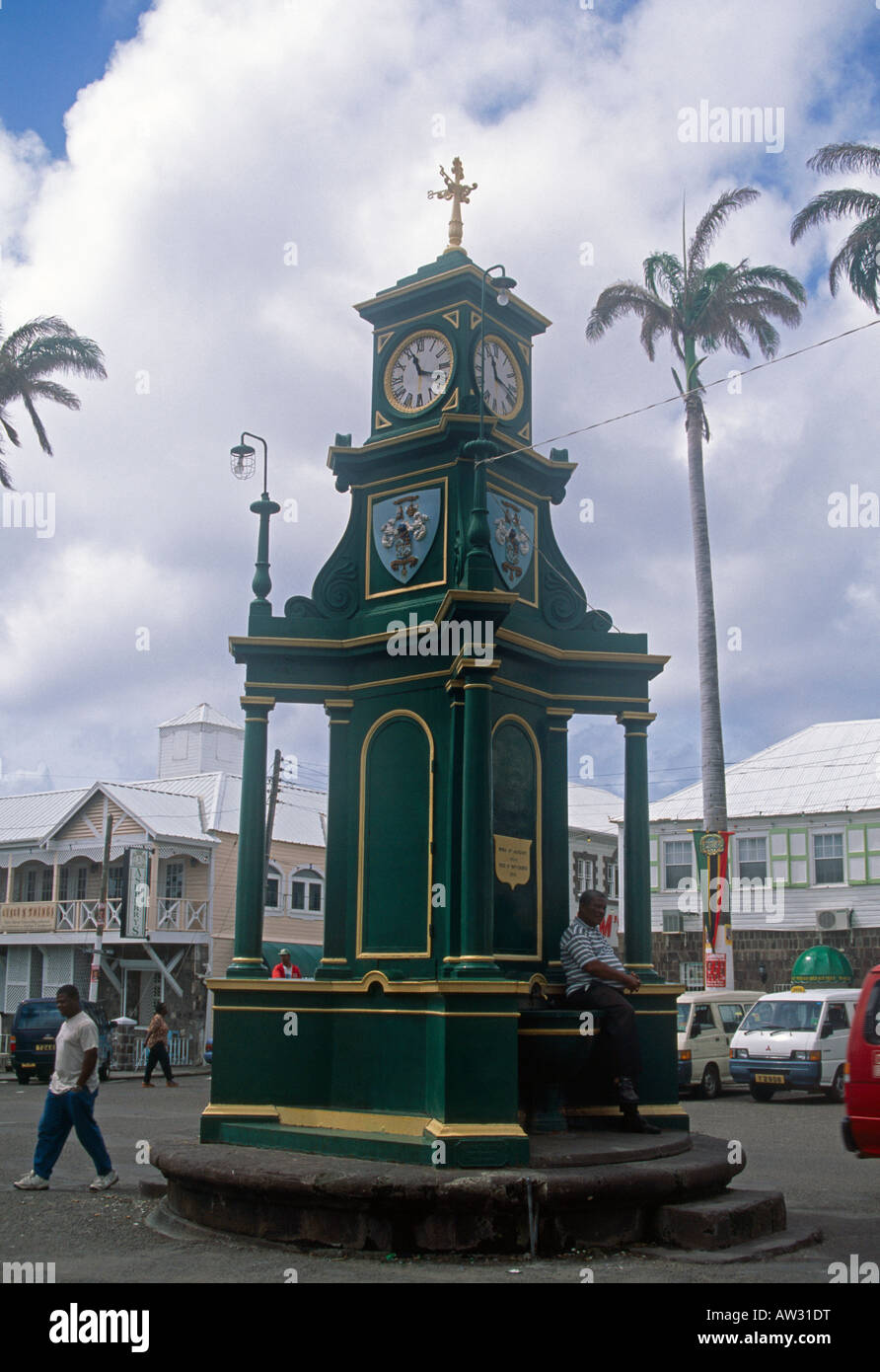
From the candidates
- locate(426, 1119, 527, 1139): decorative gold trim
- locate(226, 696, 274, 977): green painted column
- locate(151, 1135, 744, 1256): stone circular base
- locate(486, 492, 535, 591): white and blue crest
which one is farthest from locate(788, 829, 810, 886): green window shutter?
locate(426, 1119, 527, 1139): decorative gold trim

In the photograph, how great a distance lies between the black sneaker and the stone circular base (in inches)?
36.6

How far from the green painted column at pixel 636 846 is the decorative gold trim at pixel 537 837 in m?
0.71

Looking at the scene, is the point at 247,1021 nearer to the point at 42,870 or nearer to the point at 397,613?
the point at 397,613

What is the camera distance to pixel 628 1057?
9.47 meters

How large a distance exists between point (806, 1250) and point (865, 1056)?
92.7 inches

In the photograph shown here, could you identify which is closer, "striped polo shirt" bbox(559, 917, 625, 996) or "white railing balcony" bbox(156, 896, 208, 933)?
"striped polo shirt" bbox(559, 917, 625, 996)

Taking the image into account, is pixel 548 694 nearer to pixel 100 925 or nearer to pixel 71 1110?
pixel 71 1110

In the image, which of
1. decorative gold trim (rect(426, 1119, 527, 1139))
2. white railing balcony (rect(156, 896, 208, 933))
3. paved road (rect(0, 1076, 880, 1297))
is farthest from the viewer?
white railing balcony (rect(156, 896, 208, 933))

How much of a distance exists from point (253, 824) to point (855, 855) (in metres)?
28.0

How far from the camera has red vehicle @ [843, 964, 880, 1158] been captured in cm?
958

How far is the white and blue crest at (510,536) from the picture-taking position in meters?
10.7

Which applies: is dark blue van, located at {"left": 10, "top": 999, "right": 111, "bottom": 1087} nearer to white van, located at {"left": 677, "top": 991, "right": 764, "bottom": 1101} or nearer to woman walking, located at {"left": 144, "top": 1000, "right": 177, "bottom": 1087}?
woman walking, located at {"left": 144, "top": 1000, "right": 177, "bottom": 1087}

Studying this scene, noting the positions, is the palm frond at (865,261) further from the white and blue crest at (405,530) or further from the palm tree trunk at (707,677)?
the white and blue crest at (405,530)

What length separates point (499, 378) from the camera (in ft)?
36.5
